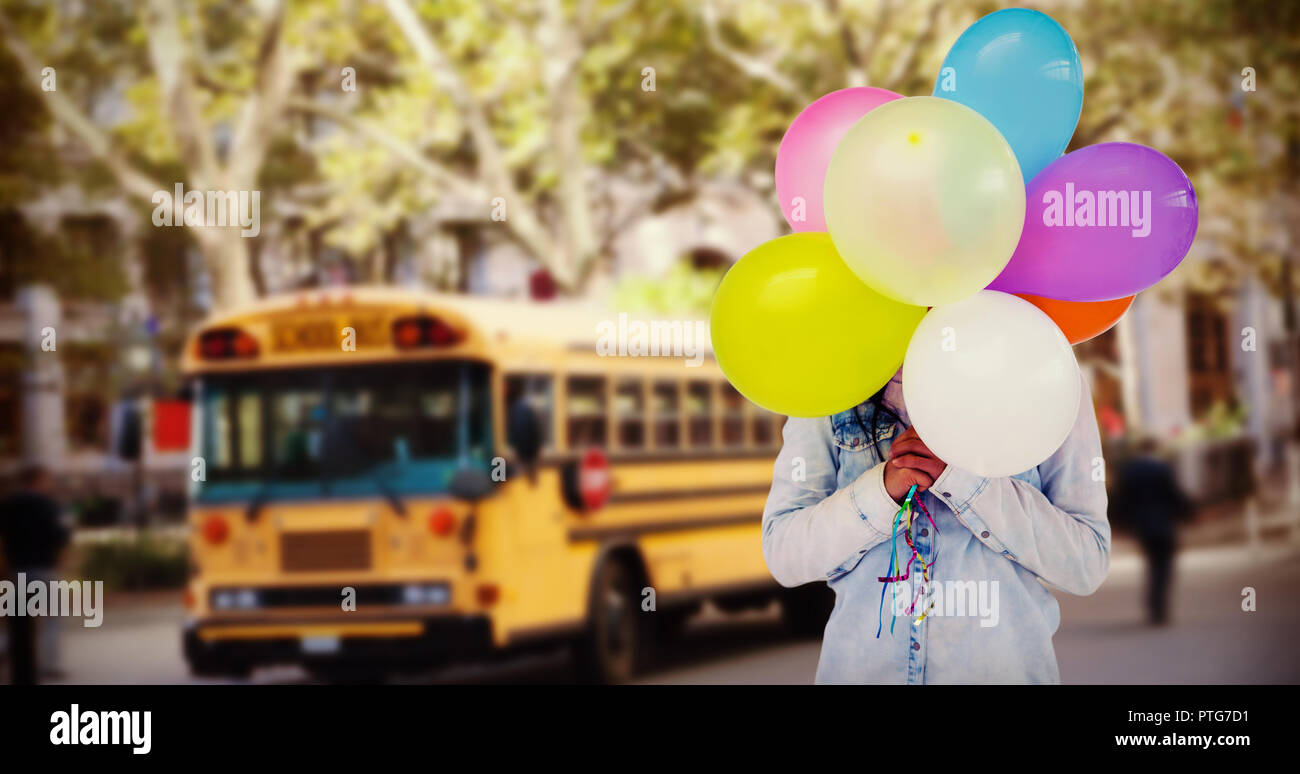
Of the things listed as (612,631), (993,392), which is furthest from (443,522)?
(993,392)

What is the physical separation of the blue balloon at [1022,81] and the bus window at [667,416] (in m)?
6.02

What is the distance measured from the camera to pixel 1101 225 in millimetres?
2744

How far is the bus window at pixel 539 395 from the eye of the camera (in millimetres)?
7898

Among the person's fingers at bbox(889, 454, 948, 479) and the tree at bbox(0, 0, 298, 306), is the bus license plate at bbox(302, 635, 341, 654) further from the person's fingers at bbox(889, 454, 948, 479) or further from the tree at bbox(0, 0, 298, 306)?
the person's fingers at bbox(889, 454, 948, 479)

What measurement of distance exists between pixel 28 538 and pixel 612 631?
371 cm

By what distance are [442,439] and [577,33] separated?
18.5 feet

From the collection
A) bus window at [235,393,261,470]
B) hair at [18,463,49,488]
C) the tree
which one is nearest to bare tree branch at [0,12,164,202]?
the tree

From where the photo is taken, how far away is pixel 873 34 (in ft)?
40.7

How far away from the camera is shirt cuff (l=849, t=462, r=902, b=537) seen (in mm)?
2488

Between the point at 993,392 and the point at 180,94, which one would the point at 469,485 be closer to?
the point at 180,94

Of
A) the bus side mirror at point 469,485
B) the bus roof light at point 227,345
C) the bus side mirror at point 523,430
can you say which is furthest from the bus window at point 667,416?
the bus roof light at point 227,345

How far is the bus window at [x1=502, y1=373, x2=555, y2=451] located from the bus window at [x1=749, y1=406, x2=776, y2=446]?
2.18 meters
